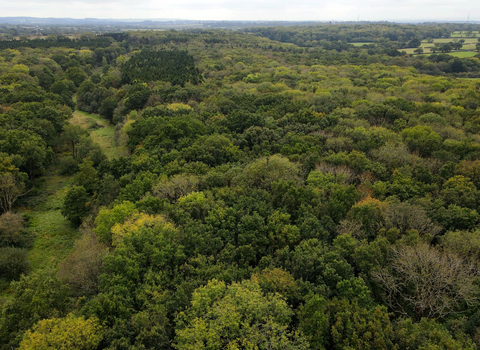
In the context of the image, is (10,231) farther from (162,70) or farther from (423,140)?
(162,70)

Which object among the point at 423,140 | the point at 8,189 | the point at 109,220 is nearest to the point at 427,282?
the point at 423,140

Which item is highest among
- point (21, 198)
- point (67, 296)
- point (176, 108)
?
→ point (176, 108)

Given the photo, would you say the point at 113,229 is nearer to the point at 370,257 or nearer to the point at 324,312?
the point at 324,312

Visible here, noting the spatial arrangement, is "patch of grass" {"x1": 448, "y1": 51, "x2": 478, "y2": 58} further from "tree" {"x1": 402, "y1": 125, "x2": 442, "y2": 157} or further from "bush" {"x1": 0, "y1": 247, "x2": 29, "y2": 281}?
"bush" {"x1": 0, "y1": 247, "x2": 29, "y2": 281}

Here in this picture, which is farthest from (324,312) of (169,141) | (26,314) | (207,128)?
(207,128)

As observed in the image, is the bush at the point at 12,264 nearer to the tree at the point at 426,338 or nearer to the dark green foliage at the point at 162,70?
the tree at the point at 426,338

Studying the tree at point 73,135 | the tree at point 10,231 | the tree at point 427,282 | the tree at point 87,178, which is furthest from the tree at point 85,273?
the tree at point 73,135
